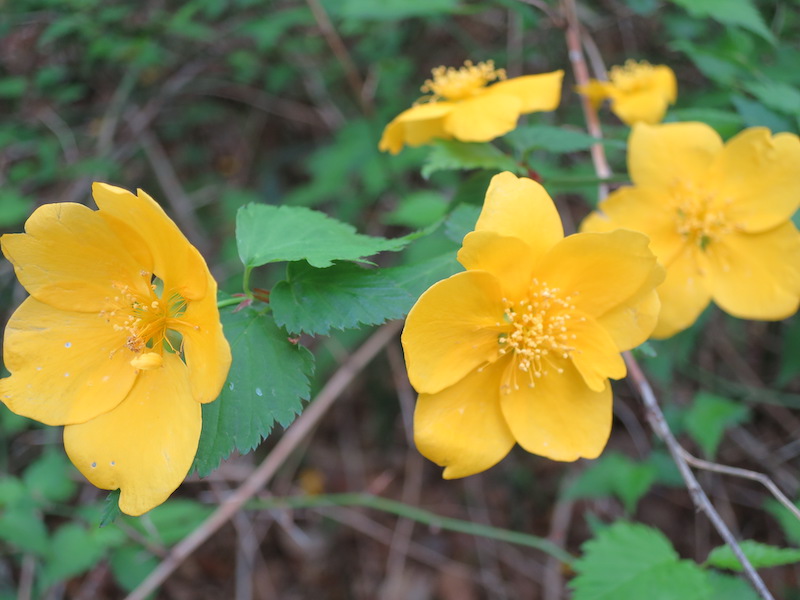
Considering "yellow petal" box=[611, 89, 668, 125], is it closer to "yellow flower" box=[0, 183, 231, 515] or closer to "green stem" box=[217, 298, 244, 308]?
"green stem" box=[217, 298, 244, 308]

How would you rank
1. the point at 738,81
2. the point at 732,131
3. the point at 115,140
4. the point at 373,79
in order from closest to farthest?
the point at 732,131 → the point at 738,81 → the point at 373,79 → the point at 115,140

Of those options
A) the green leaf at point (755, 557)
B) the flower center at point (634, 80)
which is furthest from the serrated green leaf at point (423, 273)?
the flower center at point (634, 80)

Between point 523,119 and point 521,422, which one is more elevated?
point 521,422

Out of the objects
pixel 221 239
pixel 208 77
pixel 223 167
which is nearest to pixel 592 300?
pixel 221 239

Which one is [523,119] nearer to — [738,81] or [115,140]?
[738,81]

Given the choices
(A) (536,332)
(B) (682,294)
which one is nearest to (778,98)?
(B) (682,294)

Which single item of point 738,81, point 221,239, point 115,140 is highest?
point 738,81

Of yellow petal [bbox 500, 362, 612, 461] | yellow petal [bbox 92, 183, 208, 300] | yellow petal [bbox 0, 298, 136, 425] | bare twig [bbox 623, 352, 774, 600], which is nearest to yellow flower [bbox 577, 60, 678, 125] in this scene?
bare twig [bbox 623, 352, 774, 600]
